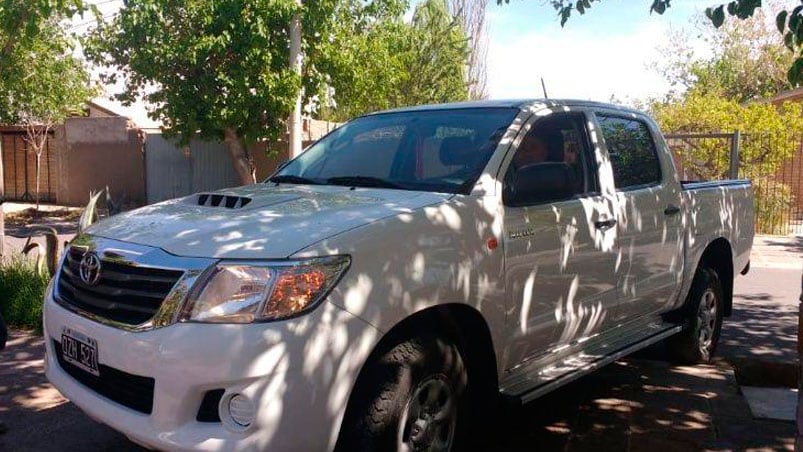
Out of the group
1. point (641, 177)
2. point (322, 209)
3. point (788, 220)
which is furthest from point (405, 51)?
point (322, 209)

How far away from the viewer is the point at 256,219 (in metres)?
3.22

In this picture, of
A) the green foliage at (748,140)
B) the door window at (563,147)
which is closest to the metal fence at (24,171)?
the green foliage at (748,140)

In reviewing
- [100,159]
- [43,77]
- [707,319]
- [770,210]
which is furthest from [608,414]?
[100,159]

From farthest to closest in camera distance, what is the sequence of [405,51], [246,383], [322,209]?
[405,51]
[322,209]
[246,383]

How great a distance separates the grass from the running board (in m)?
4.30

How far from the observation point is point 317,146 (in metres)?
4.86

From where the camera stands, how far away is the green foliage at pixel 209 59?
45.6ft

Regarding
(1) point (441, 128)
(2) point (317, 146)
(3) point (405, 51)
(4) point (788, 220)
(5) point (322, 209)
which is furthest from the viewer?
(3) point (405, 51)

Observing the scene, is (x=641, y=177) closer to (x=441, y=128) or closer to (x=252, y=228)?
(x=441, y=128)

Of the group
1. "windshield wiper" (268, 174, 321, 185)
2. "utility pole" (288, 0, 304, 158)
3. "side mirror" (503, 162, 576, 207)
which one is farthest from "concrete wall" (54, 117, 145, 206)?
"side mirror" (503, 162, 576, 207)

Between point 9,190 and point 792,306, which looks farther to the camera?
point 9,190

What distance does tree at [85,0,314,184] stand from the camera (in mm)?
13891

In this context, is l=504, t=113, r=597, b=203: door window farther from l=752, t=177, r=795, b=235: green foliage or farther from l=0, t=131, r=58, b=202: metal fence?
l=0, t=131, r=58, b=202: metal fence

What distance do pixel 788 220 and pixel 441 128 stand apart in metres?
13.2
